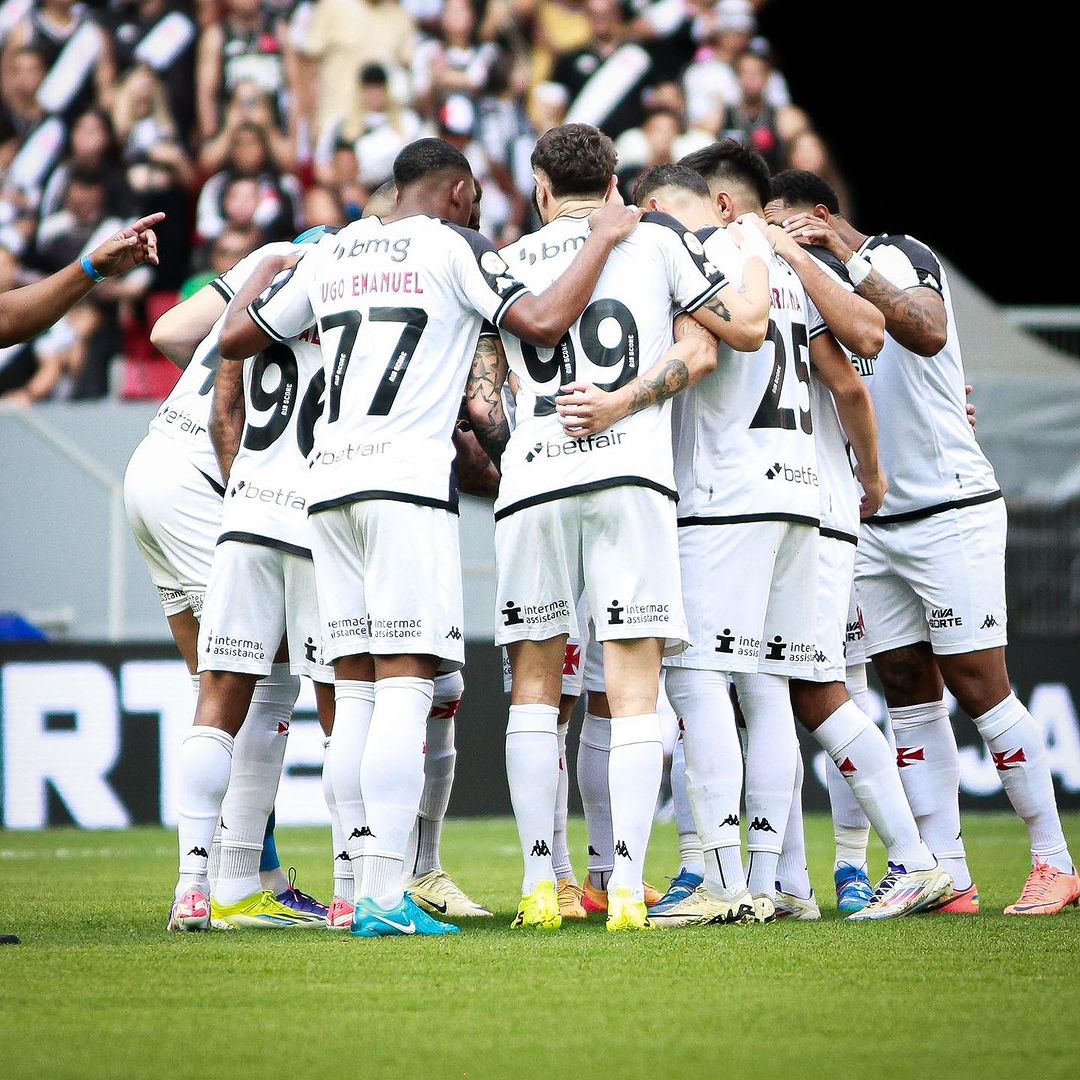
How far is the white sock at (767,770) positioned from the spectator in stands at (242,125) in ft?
33.0

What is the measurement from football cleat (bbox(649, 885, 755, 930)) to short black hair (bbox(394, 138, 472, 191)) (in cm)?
251

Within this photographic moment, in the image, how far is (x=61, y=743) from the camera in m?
10.2

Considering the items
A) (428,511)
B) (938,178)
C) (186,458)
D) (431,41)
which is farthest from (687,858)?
(938,178)

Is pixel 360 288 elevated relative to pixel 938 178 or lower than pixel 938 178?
lower

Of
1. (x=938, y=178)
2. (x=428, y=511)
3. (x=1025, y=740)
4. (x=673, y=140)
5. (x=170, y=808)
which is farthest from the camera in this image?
(x=938, y=178)

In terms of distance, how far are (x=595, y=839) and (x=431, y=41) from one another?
428 inches

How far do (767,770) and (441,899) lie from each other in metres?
1.31

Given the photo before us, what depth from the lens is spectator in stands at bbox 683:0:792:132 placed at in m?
15.2

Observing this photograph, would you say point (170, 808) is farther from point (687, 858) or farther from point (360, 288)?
point (360, 288)

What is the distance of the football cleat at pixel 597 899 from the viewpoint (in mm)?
6051

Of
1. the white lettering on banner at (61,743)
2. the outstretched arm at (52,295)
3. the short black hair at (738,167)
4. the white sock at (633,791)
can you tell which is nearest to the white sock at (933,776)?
the white sock at (633,791)

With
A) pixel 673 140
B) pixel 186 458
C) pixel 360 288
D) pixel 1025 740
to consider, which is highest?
pixel 673 140

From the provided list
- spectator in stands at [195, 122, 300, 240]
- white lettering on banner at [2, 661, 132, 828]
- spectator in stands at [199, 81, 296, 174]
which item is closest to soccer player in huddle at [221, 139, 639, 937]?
white lettering on banner at [2, 661, 132, 828]

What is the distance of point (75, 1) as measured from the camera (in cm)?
1501
